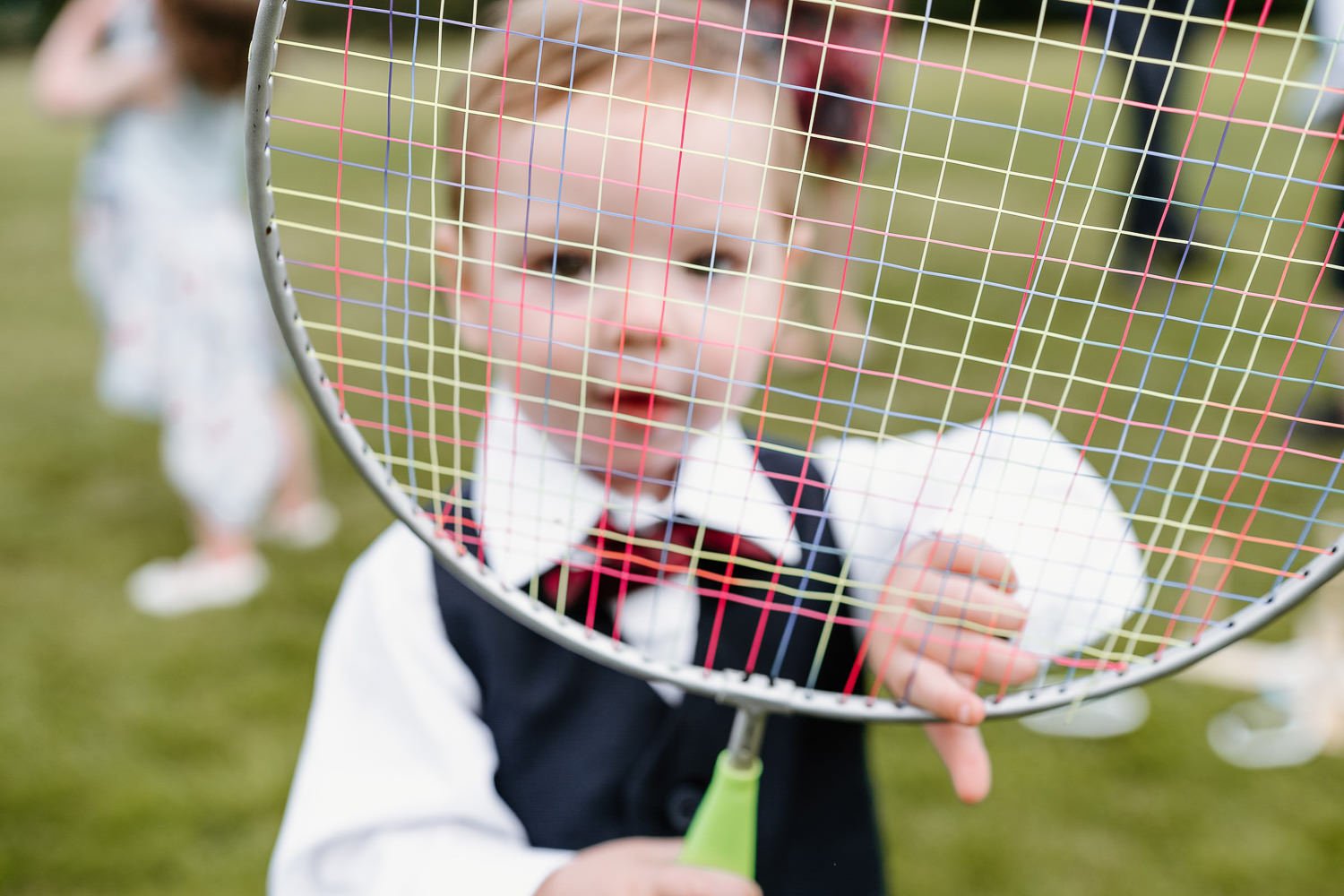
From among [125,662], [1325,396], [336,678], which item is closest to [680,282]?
[336,678]

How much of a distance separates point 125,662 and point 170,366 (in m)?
0.69

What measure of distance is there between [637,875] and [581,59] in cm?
65

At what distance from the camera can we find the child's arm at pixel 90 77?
2771 mm

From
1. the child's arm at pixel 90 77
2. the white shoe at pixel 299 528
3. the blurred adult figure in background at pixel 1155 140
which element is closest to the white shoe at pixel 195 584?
the white shoe at pixel 299 528

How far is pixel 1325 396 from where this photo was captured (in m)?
4.00

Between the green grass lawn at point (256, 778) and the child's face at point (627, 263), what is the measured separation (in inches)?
54.9

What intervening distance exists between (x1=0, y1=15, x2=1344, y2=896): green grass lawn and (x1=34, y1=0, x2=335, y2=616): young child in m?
0.18

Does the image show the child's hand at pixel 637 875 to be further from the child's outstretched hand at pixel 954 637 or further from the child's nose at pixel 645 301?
the child's nose at pixel 645 301

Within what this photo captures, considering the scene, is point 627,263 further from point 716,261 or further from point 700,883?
point 700,883

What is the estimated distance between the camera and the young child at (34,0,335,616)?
9.14 feet

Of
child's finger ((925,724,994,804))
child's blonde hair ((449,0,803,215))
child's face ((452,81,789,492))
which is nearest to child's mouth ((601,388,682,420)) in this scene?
child's face ((452,81,789,492))

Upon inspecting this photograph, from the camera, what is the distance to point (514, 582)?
1.11 m

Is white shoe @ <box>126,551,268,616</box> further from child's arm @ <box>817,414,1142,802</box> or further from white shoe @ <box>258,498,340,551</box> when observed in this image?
child's arm @ <box>817,414,1142,802</box>

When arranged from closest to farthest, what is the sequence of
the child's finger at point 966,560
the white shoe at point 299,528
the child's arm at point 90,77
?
1. the child's finger at point 966,560
2. the child's arm at point 90,77
3. the white shoe at point 299,528
